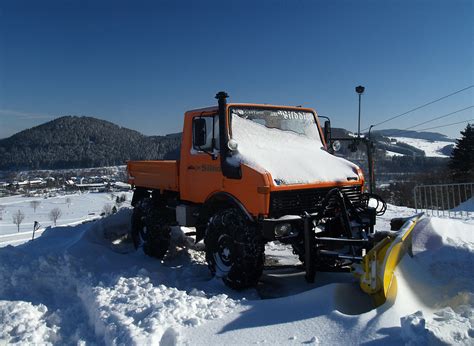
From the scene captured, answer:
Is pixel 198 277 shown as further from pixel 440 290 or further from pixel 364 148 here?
pixel 364 148

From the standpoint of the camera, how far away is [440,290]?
3.81 metres

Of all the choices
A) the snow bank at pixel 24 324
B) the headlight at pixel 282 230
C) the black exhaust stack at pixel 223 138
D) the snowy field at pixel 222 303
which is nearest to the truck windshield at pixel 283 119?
the black exhaust stack at pixel 223 138

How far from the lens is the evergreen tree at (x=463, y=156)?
33234 mm

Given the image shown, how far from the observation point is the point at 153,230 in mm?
6723

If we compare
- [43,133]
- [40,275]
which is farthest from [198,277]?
[43,133]

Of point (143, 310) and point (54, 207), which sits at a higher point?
Answer: point (143, 310)

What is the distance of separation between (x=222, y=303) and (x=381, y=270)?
1.62 meters

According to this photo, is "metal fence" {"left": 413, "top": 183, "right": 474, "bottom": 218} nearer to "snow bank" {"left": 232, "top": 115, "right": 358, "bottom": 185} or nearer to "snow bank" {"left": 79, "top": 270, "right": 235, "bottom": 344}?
"snow bank" {"left": 232, "top": 115, "right": 358, "bottom": 185}

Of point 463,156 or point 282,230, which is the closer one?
point 282,230

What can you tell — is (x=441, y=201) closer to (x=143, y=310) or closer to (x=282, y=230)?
(x=282, y=230)

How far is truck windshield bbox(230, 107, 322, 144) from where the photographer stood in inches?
223

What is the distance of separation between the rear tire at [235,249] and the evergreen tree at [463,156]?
3299cm

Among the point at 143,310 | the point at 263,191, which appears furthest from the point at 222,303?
the point at 263,191

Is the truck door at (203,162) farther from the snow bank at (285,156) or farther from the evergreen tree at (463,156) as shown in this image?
the evergreen tree at (463,156)
